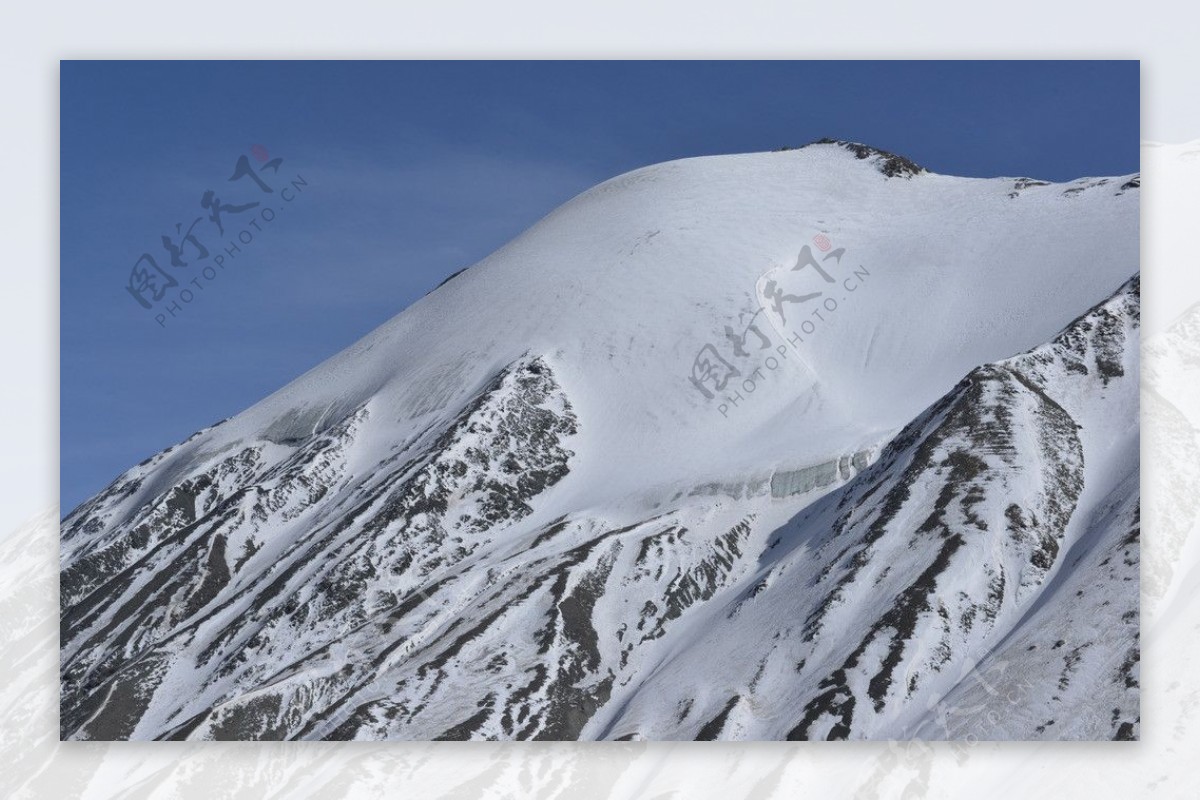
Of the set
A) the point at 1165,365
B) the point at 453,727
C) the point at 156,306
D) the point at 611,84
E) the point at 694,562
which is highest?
the point at 611,84

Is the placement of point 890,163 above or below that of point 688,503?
above

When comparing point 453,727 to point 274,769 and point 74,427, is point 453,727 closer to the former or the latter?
point 274,769

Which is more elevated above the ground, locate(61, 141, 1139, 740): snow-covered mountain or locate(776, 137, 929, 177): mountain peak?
locate(776, 137, 929, 177): mountain peak

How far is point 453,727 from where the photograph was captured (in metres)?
33.6

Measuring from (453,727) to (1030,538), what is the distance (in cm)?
1386

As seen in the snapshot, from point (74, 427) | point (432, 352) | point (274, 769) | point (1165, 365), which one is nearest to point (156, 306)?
point (74, 427)

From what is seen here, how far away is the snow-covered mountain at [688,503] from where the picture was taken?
32.0 meters

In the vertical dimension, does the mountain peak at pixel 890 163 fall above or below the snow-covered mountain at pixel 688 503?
above

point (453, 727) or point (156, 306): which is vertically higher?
point (156, 306)

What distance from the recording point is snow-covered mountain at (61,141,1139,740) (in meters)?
32.0

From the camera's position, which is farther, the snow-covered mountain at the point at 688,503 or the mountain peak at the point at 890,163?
the mountain peak at the point at 890,163

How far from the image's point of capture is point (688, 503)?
4341cm

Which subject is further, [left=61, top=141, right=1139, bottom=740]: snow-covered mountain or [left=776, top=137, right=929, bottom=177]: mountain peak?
[left=776, top=137, right=929, bottom=177]: mountain peak

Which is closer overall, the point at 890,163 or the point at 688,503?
the point at 688,503
